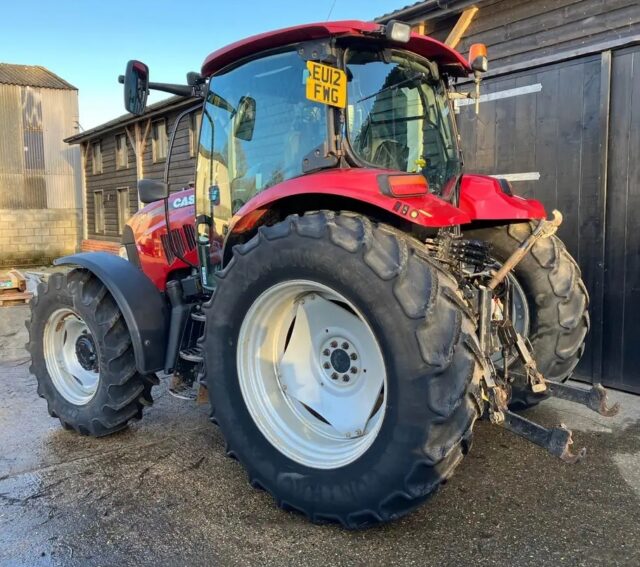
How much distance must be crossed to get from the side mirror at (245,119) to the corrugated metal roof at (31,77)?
88.8ft

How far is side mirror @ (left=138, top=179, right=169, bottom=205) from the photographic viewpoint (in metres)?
3.56

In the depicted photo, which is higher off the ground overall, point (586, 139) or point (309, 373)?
point (586, 139)

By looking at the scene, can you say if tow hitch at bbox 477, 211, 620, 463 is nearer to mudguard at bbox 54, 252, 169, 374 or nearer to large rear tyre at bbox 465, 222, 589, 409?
large rear tyre at bbox 465, 222, 589, 409

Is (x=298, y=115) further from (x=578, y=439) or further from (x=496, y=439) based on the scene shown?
(x=578, y=439)

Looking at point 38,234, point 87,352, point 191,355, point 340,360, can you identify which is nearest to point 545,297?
point 340,360

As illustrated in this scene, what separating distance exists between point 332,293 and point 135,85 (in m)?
1.70

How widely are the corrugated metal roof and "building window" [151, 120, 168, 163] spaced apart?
13.9 meters

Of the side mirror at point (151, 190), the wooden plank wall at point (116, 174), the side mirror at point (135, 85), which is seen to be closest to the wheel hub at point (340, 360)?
the side mirror at point (151, 190)

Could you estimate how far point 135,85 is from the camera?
3.23 m

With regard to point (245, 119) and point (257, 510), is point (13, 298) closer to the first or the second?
point (245, 119)

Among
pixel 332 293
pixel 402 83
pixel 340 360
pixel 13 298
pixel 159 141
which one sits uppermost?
pixel 159 141

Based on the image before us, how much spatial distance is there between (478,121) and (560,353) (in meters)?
3.00

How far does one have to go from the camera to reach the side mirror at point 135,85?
10.5 ft

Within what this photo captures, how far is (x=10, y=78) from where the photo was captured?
2581 centimetres
